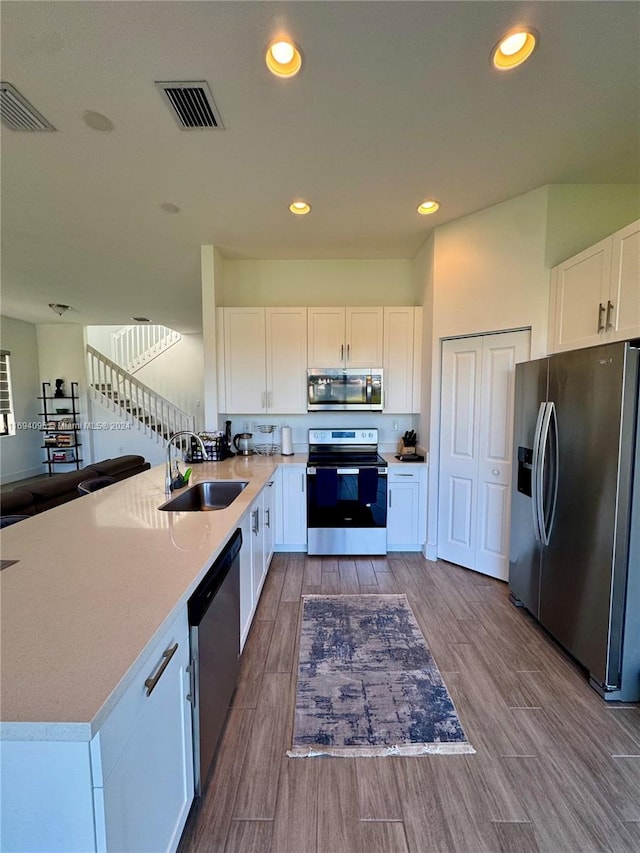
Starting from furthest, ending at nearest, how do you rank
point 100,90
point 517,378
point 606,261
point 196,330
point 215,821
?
point 196,330
point 517,378
point 606,261
point 100,90
point 215,821

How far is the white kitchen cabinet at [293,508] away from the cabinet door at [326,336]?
1.16 meters

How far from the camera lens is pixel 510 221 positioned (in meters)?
2.67

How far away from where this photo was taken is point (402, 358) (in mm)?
3615

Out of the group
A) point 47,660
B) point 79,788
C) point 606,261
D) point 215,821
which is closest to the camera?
point 79,788

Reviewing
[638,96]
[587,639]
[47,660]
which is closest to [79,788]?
[47,660]

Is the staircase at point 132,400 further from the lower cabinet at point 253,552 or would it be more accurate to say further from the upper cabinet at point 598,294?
the upper cabinet at point 598,294

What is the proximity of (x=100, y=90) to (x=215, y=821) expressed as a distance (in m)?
3.20

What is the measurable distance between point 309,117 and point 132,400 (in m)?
6.93

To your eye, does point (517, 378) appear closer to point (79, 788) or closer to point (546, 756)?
point (546, 756)

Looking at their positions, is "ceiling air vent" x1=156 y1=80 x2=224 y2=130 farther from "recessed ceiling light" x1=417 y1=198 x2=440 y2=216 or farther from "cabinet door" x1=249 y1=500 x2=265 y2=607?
"cabinet door" x1=249 y1=500 x2=265 y2=607

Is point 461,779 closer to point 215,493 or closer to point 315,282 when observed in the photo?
point 215,493

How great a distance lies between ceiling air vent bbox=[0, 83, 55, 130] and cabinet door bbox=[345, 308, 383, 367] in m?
2.53

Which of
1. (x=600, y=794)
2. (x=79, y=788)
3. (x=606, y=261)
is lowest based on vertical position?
(x=600, y=794)

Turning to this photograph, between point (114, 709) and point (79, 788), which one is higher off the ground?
point (114, 709)
